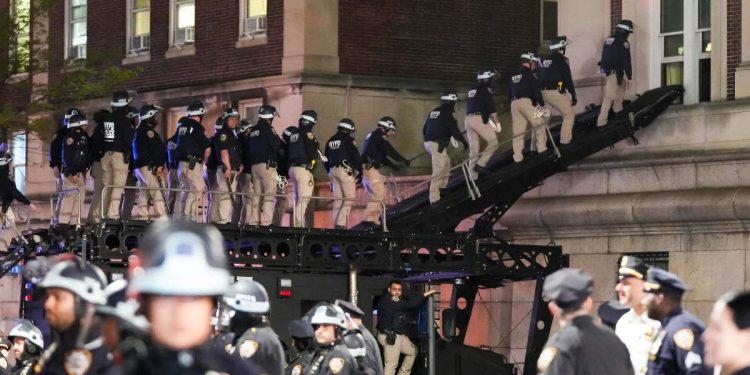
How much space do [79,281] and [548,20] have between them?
30.0m

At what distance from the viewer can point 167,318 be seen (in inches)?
215

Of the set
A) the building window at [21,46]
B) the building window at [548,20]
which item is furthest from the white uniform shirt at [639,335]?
the building window at [548,20]

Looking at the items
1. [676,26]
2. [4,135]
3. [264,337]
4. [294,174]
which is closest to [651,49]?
[676,26]

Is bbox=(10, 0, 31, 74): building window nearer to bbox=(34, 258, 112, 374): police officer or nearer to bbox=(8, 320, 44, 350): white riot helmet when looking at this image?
bbox=(8, 320, 44, 350): white riot helmet

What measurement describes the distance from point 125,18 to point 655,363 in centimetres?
2884

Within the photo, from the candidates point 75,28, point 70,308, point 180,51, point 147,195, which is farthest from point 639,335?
point 75,28

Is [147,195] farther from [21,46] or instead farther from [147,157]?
[21,46]

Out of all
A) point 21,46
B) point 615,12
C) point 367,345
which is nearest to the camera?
point 367,345

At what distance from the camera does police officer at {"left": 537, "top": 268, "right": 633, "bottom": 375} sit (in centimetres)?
993

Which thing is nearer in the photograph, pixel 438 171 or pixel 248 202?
pixel 248 202

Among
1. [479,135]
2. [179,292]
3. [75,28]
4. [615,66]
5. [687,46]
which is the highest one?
[75,28]

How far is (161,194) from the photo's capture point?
86.3 feet

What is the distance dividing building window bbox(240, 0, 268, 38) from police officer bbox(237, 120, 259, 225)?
27.9 ft

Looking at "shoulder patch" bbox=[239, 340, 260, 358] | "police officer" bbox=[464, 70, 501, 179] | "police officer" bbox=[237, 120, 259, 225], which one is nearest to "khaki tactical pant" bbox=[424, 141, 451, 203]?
"police officer" bbox=[464, 70, 501, 179]
